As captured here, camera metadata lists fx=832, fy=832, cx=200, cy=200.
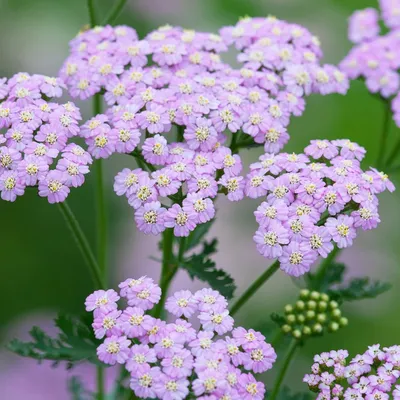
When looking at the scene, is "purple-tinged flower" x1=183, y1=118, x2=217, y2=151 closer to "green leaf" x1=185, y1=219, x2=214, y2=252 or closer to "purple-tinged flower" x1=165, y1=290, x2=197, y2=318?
"green leaf" x1=185, y1=219, x2=214, y2=252

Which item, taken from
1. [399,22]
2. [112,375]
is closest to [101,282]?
[112,375]

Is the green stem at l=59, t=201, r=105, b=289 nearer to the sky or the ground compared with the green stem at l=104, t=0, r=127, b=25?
nearer to the ground

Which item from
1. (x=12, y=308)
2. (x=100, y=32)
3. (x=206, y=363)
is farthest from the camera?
(x=12, y=308)

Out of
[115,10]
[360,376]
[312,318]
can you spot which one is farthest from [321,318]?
[115,10]

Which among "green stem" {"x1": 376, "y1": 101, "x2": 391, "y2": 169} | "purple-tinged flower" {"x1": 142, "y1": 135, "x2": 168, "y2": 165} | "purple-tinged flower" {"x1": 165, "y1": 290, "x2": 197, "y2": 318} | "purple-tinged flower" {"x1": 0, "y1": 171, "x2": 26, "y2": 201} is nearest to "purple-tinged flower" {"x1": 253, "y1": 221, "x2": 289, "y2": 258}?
"purple-tinged flower" {"x1": 165, "y1": 290, "x2": 197, "y2": 318}

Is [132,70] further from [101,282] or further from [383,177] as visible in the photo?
[383,177]

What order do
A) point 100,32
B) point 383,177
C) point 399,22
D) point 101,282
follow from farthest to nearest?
point 399,22, point 100,32, point 101,282, point 383,177
